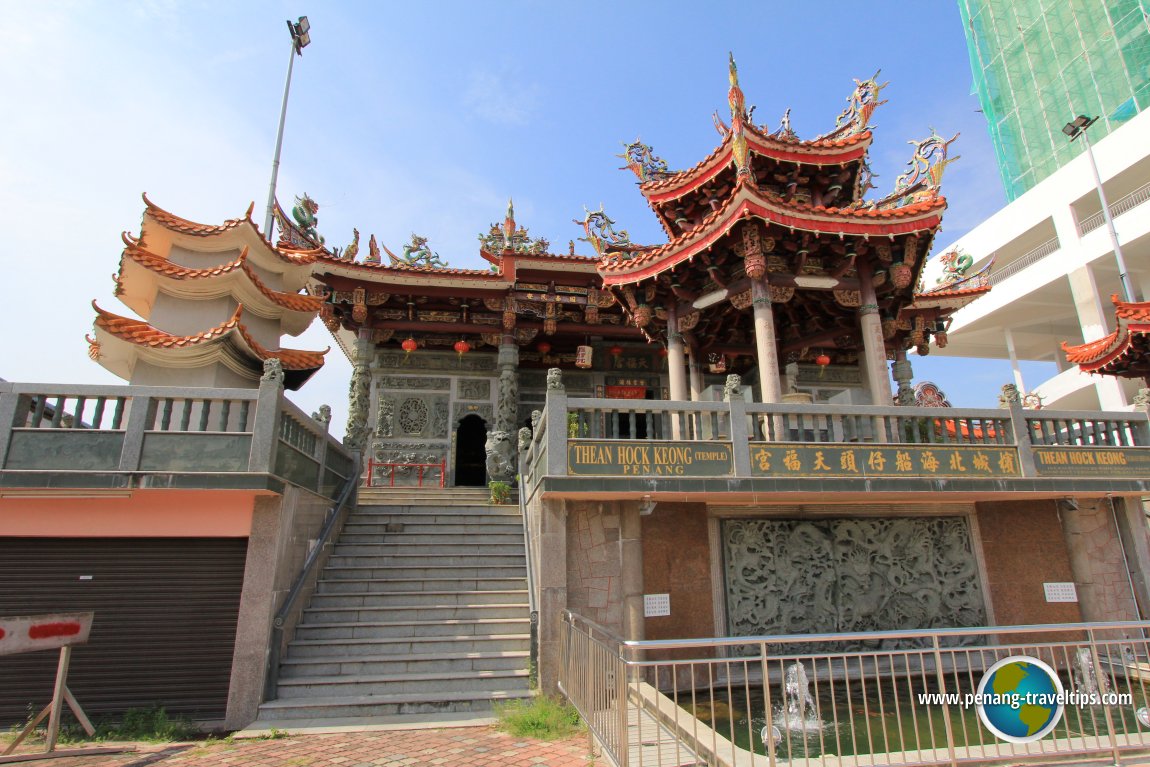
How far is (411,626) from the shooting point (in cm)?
827

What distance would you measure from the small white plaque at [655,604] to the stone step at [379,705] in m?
1.86

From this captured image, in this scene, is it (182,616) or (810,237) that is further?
(810,237)

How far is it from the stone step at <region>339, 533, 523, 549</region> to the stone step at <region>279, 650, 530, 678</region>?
2.52 m

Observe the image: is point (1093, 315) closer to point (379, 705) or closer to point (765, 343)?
point (765, 343)

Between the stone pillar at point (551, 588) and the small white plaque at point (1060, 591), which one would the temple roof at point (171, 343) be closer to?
the stone pillar at point (551, 588)

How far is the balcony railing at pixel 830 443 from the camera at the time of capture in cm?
790

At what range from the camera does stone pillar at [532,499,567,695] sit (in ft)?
24.8

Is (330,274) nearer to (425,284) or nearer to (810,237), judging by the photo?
(425,284)

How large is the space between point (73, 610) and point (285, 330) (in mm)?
5792

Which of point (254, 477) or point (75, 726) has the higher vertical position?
point (254, 477)

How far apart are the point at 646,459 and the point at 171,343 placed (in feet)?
24.0

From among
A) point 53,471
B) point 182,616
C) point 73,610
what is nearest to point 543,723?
point 182,616

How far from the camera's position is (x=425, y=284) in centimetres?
1547

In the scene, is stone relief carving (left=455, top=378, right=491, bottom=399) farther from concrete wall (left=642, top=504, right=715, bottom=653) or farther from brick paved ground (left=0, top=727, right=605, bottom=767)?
brick paved ground (left=0, top=727, right=605, bottom=767)
